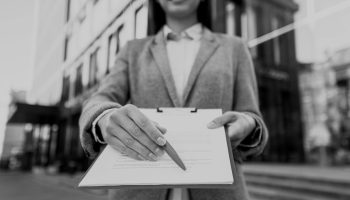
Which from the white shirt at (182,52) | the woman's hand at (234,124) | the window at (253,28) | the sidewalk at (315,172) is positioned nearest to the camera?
the woman's hand at (234,124)

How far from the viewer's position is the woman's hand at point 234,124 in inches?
21.2

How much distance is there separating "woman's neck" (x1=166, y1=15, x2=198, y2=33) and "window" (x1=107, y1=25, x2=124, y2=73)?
195mm

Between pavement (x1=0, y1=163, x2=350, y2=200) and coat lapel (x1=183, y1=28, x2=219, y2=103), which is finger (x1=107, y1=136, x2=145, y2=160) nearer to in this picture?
coat lapel (x1=183, y1=28, x2=219, y2=103)

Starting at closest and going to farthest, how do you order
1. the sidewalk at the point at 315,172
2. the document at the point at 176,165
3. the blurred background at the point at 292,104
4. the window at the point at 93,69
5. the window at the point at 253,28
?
1. the document at the point at 176,165
2. the window at the point at 93,69
3. the blurred background at the point at 292,104
4. the sidewalk at the point at 315,172
5. the window at the point at 253,28

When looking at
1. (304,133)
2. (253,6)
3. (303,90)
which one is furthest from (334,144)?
Result: (253,6)

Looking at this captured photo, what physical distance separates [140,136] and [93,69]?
0.25 m

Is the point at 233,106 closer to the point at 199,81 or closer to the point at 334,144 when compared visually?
the point at 199,81

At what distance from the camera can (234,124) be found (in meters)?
0.57

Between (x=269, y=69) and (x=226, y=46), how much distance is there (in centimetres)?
709

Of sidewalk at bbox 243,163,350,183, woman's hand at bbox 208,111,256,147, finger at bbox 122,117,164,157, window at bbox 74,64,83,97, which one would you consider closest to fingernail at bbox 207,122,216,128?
woman's hand at bbox 208,111,256,147

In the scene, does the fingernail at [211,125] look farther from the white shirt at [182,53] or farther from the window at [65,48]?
the window at [65,48]

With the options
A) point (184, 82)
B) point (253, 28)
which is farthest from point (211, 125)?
point (253, 28)

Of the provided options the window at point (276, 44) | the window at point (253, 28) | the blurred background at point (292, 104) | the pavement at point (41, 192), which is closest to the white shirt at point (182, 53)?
the blurred background at point (292, 104)

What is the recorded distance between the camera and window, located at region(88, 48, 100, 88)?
64 cm
